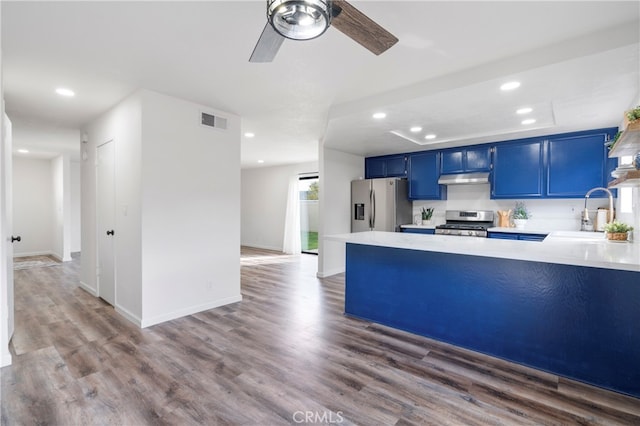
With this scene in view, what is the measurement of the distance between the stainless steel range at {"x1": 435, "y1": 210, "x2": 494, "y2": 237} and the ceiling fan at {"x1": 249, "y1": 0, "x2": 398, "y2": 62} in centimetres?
385

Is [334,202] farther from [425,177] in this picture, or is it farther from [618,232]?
[618,232]

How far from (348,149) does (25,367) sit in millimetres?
4871

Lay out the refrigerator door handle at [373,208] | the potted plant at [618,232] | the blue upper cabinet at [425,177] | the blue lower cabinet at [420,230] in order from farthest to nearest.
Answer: the refrigerator door handle at [373,208] < the blue upper cabinet at [425,177] < the blue lower cabinet at [420,230] < the potted plant at [618,232]

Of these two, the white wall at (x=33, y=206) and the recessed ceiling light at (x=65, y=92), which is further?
the white wall at (x=33, y=206)

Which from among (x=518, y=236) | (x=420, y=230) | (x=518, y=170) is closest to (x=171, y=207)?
(x=420, y=230)

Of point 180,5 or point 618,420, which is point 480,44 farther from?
point 618,420

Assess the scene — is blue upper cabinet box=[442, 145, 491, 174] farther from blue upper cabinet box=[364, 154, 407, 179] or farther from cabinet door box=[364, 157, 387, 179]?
cabinet door box=[364, 157, 387, 179]

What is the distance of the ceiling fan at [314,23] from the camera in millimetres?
1329

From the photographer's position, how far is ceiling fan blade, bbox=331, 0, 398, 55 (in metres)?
1.44

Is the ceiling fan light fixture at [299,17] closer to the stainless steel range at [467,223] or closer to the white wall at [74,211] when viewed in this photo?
the stainless steel range at [467,223]

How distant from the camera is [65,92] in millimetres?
3189

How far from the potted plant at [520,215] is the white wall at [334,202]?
284cm

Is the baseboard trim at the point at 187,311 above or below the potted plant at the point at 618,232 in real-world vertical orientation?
below

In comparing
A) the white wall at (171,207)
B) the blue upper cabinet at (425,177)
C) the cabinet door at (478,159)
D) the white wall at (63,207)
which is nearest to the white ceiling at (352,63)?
the white wall at (171,207)
